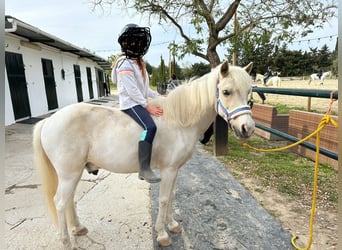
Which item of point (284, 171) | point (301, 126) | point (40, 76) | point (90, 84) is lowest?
point (284, 171)

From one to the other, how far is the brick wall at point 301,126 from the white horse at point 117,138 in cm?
212

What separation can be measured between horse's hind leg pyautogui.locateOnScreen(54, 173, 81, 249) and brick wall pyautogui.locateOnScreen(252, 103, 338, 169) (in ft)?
10.3

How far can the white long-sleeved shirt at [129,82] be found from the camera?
1.86 m

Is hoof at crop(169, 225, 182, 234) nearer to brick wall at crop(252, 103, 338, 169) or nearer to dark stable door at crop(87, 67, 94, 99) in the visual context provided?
brick wall at crop(252, 103, 338, 169)

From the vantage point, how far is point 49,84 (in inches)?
395

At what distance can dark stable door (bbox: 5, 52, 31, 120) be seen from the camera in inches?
283

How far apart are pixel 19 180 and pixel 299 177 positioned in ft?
13.1

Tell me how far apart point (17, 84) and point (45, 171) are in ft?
22.9

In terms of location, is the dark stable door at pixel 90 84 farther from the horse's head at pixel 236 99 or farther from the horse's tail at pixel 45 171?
the horse's head at pixel 236 99

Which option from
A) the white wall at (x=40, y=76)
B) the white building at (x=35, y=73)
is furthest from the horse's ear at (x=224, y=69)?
the white wall at (x=40, y=76)

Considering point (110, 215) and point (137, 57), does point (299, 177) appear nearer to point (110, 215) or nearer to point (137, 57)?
point (110, 215)

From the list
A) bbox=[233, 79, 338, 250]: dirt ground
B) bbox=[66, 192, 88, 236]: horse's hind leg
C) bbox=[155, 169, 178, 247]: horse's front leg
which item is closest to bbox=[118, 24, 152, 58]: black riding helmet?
bbox=[155, 169, 178, 247]: horse's front leg

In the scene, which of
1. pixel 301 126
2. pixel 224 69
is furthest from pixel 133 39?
pixel 301 126

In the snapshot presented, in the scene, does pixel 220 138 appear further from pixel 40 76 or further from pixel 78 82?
pixel 78 82
